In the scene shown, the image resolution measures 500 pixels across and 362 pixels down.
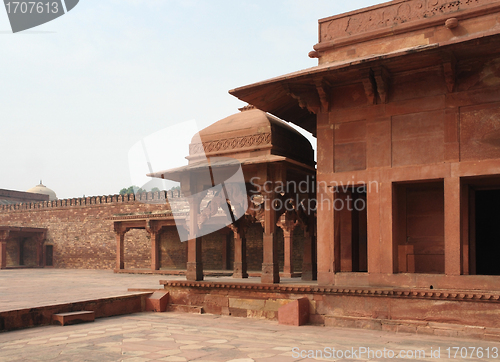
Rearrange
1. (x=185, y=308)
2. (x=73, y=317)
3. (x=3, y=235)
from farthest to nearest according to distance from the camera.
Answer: (x=3, y=235) < (x=185, y=308) < (x=73, y=317)

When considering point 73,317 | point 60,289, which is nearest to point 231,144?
point 73,317

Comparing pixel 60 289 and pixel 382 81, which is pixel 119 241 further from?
pixel 382 81

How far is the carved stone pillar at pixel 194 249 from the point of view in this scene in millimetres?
9234

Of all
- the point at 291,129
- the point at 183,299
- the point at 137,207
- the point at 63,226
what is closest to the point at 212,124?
the point at 291,129

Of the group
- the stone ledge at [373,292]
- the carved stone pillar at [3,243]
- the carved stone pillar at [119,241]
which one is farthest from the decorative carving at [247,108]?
the carved stone pillar at [3,243]

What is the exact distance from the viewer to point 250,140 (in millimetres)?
9125

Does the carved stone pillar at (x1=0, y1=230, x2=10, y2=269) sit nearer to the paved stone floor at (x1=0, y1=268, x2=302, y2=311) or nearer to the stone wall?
the stone wall

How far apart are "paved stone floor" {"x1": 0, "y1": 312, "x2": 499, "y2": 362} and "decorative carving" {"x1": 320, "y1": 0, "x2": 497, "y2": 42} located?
187 inches

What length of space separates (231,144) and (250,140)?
0.45 meters

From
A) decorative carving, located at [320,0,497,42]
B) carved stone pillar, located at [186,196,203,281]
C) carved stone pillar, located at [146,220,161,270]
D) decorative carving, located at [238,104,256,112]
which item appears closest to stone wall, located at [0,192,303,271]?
carved stone pillar, located at [146,220,161,270]

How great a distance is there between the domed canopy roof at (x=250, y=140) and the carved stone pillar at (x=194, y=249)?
112 cm

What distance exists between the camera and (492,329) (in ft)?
19.5

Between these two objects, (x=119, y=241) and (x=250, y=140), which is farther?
(x=119, y=241)

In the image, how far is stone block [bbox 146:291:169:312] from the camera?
903 cm
